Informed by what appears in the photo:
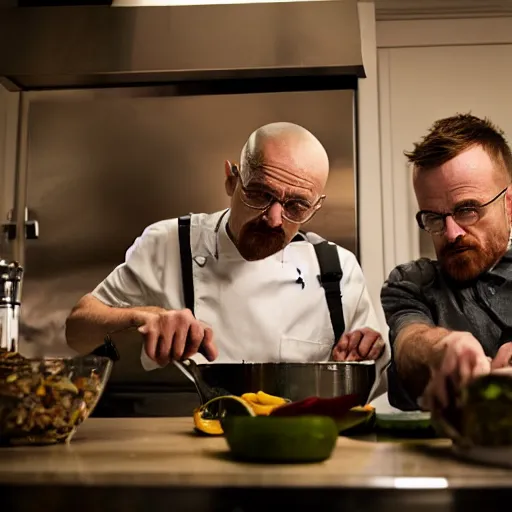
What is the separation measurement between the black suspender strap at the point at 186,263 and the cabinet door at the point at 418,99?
35 centimetres

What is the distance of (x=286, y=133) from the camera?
3.99 feet

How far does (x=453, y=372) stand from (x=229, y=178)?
0.74m

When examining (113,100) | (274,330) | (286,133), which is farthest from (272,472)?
(113,100)

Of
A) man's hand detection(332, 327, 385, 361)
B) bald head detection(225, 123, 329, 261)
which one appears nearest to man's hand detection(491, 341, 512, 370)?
man's hand detection(332, 327, 385, 361)

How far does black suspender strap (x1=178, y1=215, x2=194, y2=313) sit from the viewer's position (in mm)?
1139

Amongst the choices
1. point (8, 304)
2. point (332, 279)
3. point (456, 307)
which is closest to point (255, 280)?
point (332, 279)

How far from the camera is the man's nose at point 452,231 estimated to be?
1.11m

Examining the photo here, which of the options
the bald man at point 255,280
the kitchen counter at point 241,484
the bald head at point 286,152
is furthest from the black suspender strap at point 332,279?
the kitchen counter at point 241,484

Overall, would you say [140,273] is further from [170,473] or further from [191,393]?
[170,473]

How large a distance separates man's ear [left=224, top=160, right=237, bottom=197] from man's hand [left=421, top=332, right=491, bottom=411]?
0.68 metres

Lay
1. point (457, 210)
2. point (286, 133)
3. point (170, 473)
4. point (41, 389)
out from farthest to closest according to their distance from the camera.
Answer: point (286, 133)
point (457, 210)
point (41, 389)
point (170, 473)

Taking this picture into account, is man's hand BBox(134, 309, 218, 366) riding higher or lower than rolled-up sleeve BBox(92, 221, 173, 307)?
lower

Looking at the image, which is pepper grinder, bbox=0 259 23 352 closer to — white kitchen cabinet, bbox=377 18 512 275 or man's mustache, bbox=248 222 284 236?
man's mustache, bbox=248 222 284 236

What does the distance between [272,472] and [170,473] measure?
67mm
